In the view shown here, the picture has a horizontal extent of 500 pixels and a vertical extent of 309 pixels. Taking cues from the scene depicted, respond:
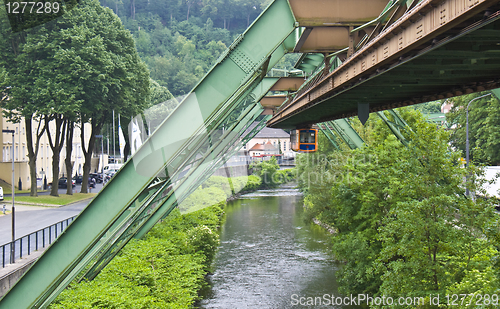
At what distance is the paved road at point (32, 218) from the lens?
22.2 meters

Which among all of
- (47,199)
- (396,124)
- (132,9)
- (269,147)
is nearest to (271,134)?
(269,147)

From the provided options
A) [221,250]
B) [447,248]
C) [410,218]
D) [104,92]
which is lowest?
[221,250]

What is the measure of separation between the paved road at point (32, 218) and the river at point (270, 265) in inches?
366

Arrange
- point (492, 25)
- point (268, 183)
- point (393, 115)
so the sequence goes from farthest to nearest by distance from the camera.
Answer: point (268, 183)
point (393, 115)
point (492, 25)

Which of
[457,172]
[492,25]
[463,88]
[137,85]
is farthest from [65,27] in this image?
[492,25]

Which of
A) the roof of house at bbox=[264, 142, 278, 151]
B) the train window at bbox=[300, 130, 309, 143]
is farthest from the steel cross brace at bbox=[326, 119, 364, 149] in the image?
the roof of house at bbox=[264, 142, 278, 151]

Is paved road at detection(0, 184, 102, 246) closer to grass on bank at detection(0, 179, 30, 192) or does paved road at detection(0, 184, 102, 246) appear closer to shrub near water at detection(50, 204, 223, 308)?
shrub near water at detection(50, 204, 223, 308)

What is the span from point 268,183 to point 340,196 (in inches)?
2157

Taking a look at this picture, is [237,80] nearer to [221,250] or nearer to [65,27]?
[221,250]

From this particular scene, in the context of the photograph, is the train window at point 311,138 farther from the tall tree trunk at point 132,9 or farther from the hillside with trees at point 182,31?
the tall tree trunk at point 132,9

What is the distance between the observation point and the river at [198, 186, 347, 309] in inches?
803

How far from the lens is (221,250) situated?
2917 centimetres

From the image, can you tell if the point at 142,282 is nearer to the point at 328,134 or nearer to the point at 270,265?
the point at 270,265

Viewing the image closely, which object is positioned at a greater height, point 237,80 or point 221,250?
point 237,80
